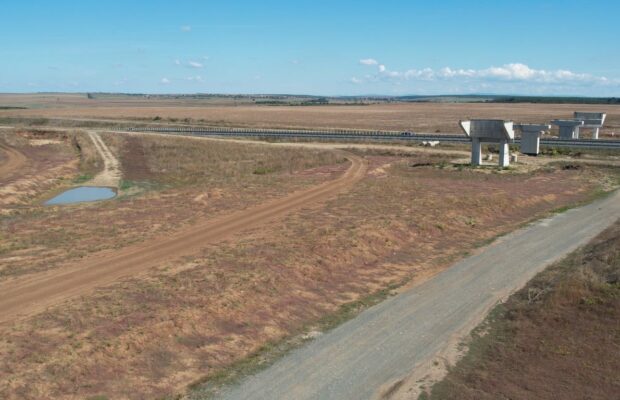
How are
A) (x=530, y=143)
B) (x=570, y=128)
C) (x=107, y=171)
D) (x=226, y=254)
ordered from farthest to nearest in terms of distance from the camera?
1. (x=570, y=128)
2. (x=530, y=143)
3. (x=107, y=171)
4. (x=226, y=254)

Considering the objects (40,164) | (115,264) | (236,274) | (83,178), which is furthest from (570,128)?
(115,264)

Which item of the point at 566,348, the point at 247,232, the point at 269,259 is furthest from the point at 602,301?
the point at 247,232

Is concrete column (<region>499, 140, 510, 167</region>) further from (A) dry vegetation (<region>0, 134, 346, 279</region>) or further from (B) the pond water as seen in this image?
(B) the pond water

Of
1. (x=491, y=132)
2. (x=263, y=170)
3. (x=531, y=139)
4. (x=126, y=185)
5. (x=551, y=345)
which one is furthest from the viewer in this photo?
(x=531, y=139)

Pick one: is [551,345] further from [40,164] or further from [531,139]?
[40,164]

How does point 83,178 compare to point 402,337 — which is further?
point 83,178

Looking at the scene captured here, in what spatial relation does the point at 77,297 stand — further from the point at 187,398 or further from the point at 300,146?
the point at 300,146

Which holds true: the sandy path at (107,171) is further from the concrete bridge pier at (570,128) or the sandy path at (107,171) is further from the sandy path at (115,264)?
the concrete bridge pier at (570,128)

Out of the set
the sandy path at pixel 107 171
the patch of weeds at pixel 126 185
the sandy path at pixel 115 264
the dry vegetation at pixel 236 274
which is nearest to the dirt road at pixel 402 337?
the dry vegetation at pixel 236 274
